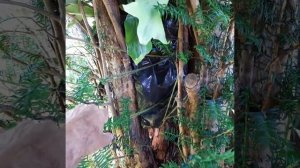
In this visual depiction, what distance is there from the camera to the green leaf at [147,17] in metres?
0.65

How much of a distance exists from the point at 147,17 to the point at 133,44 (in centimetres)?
9

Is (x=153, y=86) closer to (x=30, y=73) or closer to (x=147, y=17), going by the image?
(x=147, y=17)

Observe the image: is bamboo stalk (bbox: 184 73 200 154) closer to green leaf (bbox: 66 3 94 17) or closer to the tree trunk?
the tree trunk

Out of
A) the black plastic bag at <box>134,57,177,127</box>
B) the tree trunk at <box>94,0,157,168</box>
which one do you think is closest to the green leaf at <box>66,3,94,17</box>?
the tree trunk at <box>94,0,157,168</box>

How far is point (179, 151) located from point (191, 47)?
246 mm

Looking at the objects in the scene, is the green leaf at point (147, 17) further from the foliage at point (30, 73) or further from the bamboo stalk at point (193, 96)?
the foliage at point (30, 73)

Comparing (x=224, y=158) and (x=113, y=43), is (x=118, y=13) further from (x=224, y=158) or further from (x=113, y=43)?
(x=224, y=158)

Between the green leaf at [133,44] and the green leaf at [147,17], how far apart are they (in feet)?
0.16

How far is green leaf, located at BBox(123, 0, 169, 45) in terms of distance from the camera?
2.14ft

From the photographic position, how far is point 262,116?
83 cm

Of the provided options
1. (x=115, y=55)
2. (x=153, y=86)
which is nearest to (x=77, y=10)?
(x=115, y=55)

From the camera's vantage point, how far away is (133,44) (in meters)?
0.73

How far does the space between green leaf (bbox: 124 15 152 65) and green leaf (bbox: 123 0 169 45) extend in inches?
1.9

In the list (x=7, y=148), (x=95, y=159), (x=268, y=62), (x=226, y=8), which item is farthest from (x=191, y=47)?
(x=7, y=148)
